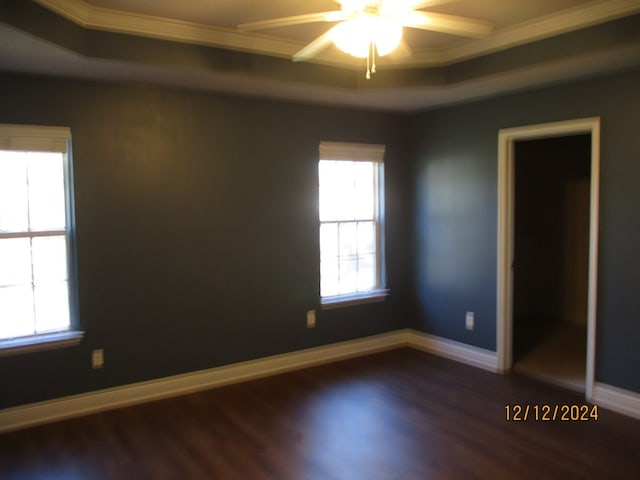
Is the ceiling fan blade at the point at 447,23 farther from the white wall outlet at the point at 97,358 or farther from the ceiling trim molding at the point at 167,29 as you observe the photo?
the white wall outlet at the point at 97,358

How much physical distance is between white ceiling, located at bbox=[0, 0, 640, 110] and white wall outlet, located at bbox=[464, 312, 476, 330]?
1935mm

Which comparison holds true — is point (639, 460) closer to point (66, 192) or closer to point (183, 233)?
point (183, 233)

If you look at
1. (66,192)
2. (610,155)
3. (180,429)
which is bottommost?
(180,429)

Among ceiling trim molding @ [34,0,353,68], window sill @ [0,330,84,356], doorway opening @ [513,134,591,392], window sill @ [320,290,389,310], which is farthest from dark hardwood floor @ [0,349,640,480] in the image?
ceiling trim molding @ [34,0,353,68]

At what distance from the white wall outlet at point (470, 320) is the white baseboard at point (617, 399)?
1118 mm

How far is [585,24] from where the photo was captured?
2957 millimetres

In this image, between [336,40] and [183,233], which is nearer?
[336,40]

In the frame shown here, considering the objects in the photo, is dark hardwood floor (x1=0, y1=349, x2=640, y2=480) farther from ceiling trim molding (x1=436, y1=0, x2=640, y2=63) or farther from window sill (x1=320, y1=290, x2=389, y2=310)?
Result: ceiling trim molding (x1=436, y1=0, x2=640, y2=63)

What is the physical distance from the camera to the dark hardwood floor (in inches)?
107

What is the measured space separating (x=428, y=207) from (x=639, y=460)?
2672mm

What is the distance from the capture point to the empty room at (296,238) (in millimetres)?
2857

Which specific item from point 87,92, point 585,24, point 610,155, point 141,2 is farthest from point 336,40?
point 610,155

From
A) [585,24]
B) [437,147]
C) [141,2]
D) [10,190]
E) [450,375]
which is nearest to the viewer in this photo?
[141,2]

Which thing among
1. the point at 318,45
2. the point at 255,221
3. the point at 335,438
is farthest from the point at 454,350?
the point at 318,45
